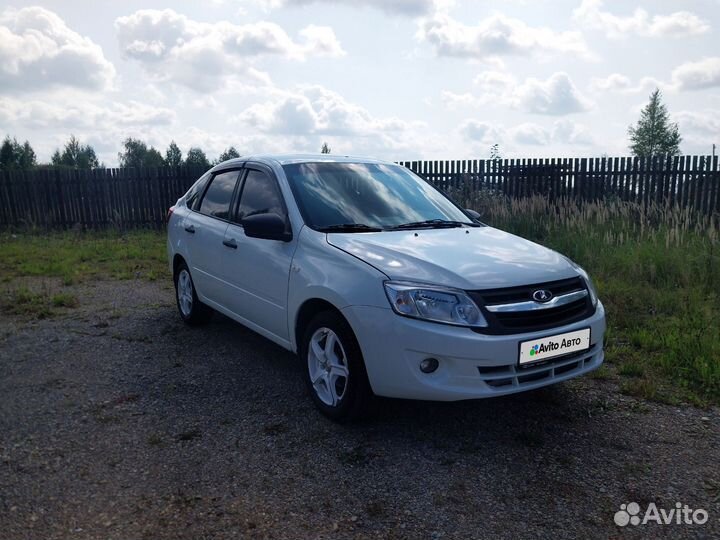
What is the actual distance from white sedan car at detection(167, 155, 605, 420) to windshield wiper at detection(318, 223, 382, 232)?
1 centimetres

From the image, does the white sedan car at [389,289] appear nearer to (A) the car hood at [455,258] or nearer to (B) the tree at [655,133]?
(A) the car hood at [455,258]

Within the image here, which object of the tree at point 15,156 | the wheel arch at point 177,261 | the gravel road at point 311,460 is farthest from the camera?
the tree at point 15,156

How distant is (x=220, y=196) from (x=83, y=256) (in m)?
7.02

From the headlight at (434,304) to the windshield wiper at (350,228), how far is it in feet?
2.90

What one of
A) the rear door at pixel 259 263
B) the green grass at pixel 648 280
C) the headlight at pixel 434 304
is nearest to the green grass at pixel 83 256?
the rear door at pixel 259 263

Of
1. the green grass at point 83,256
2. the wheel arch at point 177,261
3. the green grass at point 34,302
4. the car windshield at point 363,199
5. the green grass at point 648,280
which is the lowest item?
the green grass at point 83,256

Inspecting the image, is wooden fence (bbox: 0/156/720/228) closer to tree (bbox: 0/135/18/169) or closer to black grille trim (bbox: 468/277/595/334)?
black grille trim (bbox: 468/277/595/334)

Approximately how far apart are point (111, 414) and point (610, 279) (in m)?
5.36

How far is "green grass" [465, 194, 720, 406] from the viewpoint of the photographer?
14.3 feet

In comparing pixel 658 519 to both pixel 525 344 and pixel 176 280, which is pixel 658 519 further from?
pixel 176 280

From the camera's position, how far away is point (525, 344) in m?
3.15

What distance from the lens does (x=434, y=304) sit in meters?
3.15

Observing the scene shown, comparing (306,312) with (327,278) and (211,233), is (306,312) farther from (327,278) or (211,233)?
(211,233)

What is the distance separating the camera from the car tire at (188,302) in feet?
18.9
